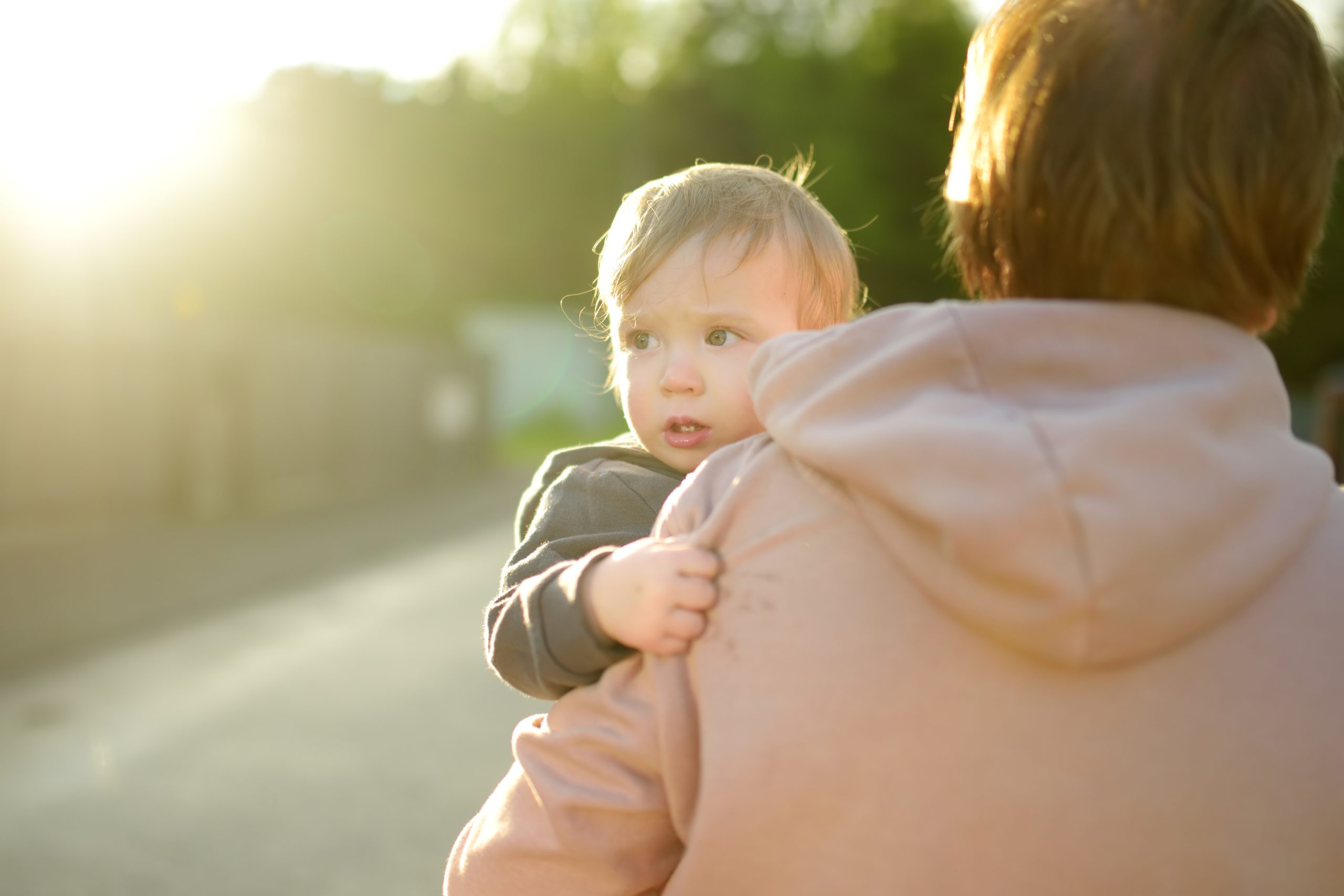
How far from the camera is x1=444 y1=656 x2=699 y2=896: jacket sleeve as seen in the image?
3.88ft

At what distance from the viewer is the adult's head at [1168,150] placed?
108cm

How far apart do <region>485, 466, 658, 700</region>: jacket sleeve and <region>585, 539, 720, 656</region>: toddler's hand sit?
0.35ft

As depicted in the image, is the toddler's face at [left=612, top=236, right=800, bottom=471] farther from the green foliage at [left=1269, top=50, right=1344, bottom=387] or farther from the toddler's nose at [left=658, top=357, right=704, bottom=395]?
the green foliage at [left=1269, top=50, right=1344, bottom=387]

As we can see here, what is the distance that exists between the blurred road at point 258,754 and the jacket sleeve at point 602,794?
105 inches

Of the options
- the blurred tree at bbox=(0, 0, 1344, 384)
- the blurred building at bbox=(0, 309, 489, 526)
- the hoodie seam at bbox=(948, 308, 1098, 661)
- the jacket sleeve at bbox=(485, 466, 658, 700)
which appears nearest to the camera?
the hoodie seam at bbox=(948, 308, 1098, 661)

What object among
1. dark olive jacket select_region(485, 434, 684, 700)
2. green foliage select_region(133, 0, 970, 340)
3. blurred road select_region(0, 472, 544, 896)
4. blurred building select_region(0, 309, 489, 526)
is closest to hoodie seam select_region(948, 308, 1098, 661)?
dark olive jacket select_region(485, 434, 684, 700)

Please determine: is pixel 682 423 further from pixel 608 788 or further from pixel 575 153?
pixel 575 153

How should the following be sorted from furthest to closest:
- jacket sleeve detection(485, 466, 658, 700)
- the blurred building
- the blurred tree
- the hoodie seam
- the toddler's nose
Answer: the blurred tree
the blurred building
the toddler's nose
jacket sleeve detection(485, 466, 658, 700)
the hoodie seam

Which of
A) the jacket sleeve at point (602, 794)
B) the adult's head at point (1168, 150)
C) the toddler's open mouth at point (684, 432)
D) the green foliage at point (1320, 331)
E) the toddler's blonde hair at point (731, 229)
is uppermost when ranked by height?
the adult's head at point (1168, 150)

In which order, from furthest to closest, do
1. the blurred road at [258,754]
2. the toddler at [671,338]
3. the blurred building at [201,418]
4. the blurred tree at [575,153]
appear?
1. the blurred tree at [575,153]
2. the blurred building at [201,418]
3. the blurred road at [258,754]
4. the toddler at [671,338]

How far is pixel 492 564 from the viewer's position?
9.31m

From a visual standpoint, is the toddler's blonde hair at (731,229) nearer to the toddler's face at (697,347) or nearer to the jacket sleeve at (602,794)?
the toddler's face at (697,347)

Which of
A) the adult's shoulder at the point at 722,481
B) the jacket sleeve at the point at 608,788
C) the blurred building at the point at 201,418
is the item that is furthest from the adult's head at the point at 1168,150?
the blurred building at the point at 201,418

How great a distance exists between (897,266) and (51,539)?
71.4 feet
